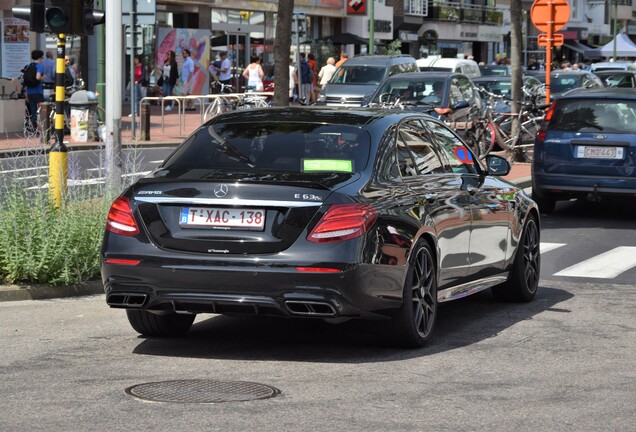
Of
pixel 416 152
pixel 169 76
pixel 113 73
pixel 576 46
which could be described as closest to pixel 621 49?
pixel 576 46

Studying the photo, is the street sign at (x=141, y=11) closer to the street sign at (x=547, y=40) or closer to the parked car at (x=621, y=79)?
the street sign at (x=547, y=40)

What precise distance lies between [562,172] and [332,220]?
1004cm

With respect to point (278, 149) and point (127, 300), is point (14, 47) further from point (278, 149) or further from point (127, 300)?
point (127, 300)

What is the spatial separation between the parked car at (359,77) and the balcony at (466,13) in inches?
1639

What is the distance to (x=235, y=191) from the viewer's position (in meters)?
7.80

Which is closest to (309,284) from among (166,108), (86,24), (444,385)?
(444,385)

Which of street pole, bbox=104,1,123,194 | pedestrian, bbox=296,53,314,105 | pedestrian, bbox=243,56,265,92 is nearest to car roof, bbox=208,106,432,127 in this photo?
street pole, bbox=104,1,123,194

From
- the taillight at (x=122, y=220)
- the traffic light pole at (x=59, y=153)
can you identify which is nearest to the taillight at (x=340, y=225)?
the taillight at (x=122, y=220)

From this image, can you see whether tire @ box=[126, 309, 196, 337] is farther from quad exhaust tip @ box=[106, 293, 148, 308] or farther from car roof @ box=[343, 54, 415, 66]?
car roof @ box=[343, 54, 415, 66]

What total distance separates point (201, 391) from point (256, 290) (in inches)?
34.2

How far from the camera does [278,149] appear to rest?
27.6 feet

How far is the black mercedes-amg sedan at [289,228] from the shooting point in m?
7.71

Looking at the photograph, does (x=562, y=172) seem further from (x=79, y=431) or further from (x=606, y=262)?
(x=79, y=431)

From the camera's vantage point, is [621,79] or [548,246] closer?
[548,246]
